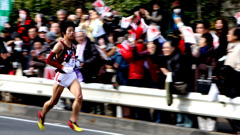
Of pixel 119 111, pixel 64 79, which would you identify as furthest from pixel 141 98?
pixel 64 79

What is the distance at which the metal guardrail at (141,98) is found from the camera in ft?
24.2

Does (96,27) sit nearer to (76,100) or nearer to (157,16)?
(157,16)

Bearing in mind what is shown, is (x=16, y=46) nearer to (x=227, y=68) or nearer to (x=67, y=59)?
(x=67, y=59)

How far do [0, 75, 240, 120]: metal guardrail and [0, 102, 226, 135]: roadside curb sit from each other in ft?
1.10

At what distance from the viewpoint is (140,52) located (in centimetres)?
859

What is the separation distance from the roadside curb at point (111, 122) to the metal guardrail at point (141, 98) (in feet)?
1.10

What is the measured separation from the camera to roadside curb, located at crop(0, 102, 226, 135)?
7.62 meters

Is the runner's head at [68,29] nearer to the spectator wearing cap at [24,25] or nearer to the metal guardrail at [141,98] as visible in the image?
the metal guardrail at [141,98]

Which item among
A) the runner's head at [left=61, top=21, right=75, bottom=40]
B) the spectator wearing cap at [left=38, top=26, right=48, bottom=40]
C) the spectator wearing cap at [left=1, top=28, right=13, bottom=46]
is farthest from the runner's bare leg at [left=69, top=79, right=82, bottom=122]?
the spectator wearing cap at [left=1, top=28, right=13, bottom=46]

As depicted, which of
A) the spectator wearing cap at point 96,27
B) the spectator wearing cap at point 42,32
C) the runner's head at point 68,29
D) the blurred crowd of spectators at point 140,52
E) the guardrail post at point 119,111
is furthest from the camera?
the spectator wearing cap at point 42,32

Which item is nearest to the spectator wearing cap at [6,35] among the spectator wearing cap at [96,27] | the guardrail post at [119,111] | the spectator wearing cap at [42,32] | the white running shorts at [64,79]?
the spectator wearing cap at [42,32]

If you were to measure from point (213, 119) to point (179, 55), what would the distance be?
1.23 meters

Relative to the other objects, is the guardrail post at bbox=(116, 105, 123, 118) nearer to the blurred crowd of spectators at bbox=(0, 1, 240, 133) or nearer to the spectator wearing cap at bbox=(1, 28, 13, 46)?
the blurred crowd of spectators at bbox=(0, 1, 240, 133)

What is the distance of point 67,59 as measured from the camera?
25.0 ft
